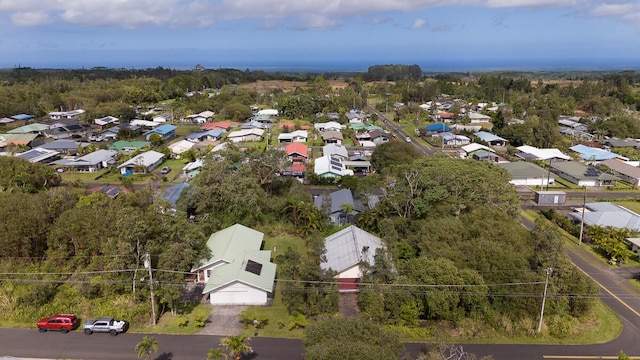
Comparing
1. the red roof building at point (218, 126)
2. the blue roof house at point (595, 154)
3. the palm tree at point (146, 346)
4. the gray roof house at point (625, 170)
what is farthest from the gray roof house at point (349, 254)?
the red roof building at point (218, 126)

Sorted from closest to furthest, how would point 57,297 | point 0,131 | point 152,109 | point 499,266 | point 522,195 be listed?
1. point 499,266
2. point 57,297
3. point 522,195
4. point 0,131
5. point 152,109

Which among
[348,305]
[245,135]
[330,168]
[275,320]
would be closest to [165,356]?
[275,320]

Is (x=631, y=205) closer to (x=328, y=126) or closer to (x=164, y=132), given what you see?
(x=328, y=126)

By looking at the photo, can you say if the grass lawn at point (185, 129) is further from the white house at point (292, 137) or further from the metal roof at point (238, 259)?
the metal roof at point (238, 259)

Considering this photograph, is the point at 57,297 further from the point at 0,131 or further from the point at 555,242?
the point at 0,131

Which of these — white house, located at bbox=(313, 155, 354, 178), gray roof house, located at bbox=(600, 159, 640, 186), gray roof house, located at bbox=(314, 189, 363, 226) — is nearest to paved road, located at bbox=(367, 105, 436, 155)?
white house, located at bbox=(313, 155, 354, 178)

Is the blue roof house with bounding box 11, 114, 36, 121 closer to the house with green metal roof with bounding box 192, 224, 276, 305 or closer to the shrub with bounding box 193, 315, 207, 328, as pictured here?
the house with green metal roof with bounding box 192, 224, 276, 305

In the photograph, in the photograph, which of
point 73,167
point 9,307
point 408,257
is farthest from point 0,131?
point 408,257
